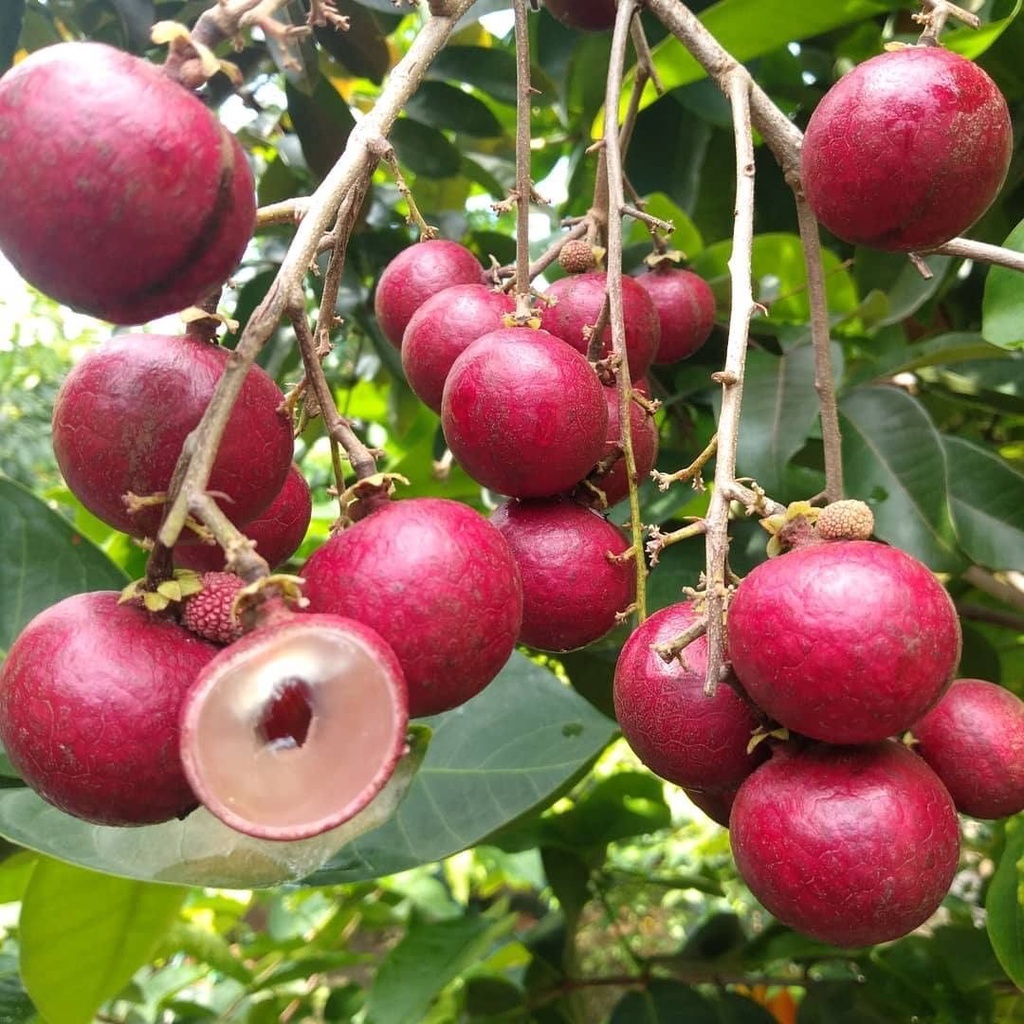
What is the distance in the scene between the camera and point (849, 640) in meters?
0.56

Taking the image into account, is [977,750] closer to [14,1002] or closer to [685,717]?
[685,717]

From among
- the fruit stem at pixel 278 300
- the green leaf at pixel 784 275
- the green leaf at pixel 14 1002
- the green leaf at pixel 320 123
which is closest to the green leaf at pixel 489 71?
the green leaf at pixel 320 123

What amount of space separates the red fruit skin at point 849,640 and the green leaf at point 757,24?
75 centimetres

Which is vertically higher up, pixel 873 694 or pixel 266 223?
pixel 266 223

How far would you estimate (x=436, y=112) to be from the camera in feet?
4.77

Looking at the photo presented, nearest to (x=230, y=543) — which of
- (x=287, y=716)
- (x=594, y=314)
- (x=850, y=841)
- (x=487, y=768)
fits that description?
(x=287, y=716)

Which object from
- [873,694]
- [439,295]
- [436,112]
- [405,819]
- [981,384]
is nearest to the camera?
[873,694]

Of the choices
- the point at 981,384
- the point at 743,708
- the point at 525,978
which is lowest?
the point at 525,978

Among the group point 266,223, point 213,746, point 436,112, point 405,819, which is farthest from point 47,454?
point 213,746

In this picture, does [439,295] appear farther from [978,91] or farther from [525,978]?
[525,978]

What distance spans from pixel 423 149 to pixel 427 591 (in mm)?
1082

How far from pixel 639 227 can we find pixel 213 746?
46.4 inches

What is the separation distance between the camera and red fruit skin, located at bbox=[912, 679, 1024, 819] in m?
0.71

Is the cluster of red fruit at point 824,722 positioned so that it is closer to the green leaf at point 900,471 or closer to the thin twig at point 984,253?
the thin twig at point 984,253
